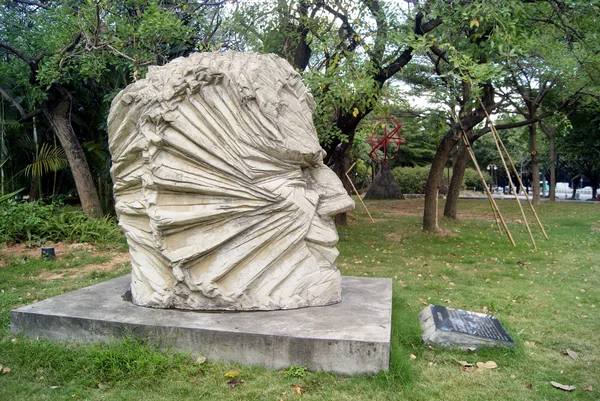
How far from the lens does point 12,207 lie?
10.5m

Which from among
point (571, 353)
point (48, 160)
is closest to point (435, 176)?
point (571, 353)

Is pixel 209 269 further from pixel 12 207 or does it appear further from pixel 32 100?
pixel 32 100

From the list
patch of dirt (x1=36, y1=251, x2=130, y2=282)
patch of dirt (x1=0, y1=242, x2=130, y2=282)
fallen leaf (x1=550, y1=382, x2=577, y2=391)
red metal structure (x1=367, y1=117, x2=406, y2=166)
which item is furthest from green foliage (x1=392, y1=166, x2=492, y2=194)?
fallen leaf (x1=550, y1=382, x2=577, y2=391)

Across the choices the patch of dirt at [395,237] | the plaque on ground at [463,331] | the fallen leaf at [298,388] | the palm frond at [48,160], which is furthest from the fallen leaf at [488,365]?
the palm frond at [48,160]

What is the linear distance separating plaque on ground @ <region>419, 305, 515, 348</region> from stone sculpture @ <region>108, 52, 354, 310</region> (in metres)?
0.94

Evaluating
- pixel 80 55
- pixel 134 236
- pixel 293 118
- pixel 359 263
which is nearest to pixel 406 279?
pixel 359 263

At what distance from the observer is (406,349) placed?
4508mm

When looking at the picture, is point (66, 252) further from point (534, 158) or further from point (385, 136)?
point (534, 158)

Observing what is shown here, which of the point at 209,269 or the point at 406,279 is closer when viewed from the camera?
the point at 209,269

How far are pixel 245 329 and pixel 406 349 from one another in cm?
143

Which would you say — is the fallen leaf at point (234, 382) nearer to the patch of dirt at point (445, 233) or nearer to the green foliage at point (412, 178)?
the patch of dirt at point (445, 233)

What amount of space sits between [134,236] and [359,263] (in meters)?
4.91

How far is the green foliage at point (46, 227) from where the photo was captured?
388 inches

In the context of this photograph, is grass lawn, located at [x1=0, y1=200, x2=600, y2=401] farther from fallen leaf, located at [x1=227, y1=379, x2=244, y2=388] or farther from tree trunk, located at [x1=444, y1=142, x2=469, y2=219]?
tree trunk, located at [x1=444, y1=142, x2=469, y2=219]
